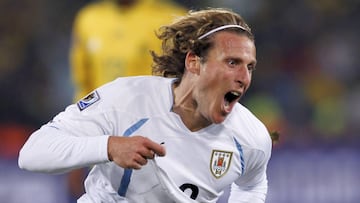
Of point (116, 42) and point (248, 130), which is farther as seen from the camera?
point (116, 42)

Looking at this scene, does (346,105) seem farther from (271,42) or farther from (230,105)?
(230,105)

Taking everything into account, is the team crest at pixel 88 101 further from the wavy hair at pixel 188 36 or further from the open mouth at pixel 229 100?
the open mouth at pixel 229 100

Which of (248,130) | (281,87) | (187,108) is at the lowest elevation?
(281,87)

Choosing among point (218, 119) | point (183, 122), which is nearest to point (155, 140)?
point (183, 122)

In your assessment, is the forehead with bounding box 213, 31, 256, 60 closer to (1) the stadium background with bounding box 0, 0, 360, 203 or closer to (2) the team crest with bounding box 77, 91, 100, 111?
(2) the team crest with bounding box 77, 91, 100, 111

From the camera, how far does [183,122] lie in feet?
13.4

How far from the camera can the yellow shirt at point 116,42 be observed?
6688 mm

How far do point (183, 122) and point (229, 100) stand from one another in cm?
22

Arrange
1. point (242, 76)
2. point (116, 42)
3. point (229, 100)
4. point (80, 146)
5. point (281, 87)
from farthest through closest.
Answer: point (281, 87) < point (116, 42) < point (229, 100) < point (242, 76) < point (80, 146)

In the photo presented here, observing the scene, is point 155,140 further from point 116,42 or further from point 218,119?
point 116,42

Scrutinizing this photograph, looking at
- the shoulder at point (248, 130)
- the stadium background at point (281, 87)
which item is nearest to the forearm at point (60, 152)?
the shoulder at point (248, 130)

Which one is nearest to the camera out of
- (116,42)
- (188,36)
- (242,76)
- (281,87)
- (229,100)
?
(242,76)

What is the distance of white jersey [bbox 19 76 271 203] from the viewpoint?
150 inches

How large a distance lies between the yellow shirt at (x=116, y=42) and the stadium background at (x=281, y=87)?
1.00 metres
